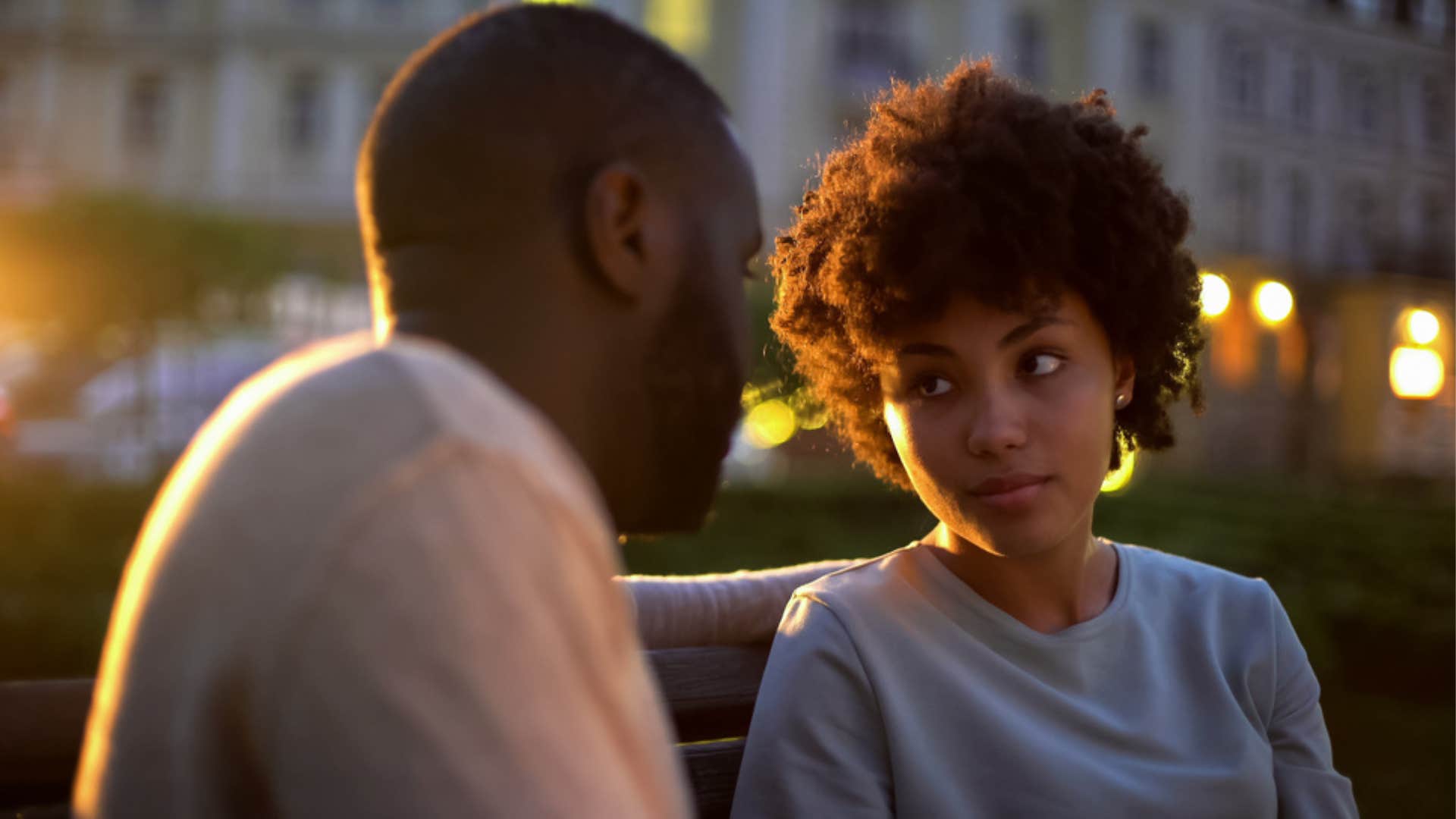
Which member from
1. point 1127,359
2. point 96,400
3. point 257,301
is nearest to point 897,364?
point 1127,359

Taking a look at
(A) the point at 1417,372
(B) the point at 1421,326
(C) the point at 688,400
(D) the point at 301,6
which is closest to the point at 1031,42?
(D) the point at 301,6

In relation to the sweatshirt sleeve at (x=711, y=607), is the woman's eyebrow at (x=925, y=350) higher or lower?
higher

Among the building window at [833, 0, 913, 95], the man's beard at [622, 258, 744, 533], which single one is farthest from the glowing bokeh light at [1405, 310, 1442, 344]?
the building window at [833, 0, 913, 95]

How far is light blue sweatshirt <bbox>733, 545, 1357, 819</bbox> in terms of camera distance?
1.94m

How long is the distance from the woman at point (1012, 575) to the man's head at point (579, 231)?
76cm

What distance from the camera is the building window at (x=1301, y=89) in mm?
39594

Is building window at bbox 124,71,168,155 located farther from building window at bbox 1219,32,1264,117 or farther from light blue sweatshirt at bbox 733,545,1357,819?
light blue sweatshirt at bbox 733,545,1357,819

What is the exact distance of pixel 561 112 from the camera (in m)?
1.23

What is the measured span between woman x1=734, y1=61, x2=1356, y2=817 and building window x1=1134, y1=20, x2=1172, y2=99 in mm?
35038

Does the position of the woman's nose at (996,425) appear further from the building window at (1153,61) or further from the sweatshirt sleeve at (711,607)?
the building window at (1153,61)

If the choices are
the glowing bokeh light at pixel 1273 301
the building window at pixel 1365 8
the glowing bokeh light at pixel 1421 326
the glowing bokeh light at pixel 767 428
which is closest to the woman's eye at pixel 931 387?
the glowing bokeh light at pixel 1273 301

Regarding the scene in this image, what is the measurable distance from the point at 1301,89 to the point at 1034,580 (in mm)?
42048

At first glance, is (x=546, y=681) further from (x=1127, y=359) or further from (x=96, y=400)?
(x=96, y=400)

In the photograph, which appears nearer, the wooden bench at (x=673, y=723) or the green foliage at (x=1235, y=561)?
the wooden bench at (x=673, y=723)
